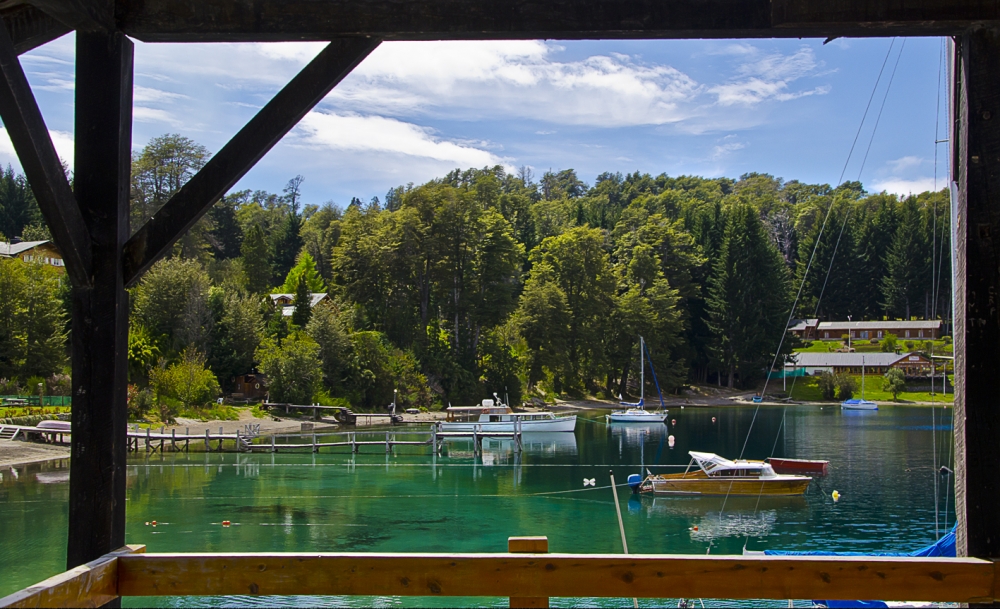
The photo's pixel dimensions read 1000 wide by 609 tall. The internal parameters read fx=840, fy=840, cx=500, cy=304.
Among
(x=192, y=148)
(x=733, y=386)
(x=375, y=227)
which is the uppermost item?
(x=192, y=148)

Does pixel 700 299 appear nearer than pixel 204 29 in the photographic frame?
No

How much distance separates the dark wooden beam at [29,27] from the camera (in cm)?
394

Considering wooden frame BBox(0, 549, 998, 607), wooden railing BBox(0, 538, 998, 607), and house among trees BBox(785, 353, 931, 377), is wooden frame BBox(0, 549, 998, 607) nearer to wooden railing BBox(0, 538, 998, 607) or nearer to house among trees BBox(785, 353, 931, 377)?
wooden railing BBox(0, 538, 998, 607)

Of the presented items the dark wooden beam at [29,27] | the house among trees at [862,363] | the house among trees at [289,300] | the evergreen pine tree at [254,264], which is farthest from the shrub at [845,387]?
the dark wooden beam at [29,27]

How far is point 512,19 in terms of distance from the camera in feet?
12.2

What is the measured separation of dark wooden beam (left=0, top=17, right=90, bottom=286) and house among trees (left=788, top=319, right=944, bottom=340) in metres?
93.0

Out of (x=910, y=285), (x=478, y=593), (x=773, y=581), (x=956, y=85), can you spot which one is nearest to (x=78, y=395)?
(x=478, y=593)

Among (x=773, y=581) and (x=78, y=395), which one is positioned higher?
(x=78, y=395)

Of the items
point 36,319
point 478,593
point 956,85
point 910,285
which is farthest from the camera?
A: point 910,285

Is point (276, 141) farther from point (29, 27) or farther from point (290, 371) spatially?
point (290, 371)

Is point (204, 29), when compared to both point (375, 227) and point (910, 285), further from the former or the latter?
point (910, 285)

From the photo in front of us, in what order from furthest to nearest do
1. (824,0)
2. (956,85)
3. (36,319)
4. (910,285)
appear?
(910,285)
(36,319)
(956,85)
(824,0)

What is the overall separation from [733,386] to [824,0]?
275 feet

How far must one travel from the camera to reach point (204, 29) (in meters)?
3.80
